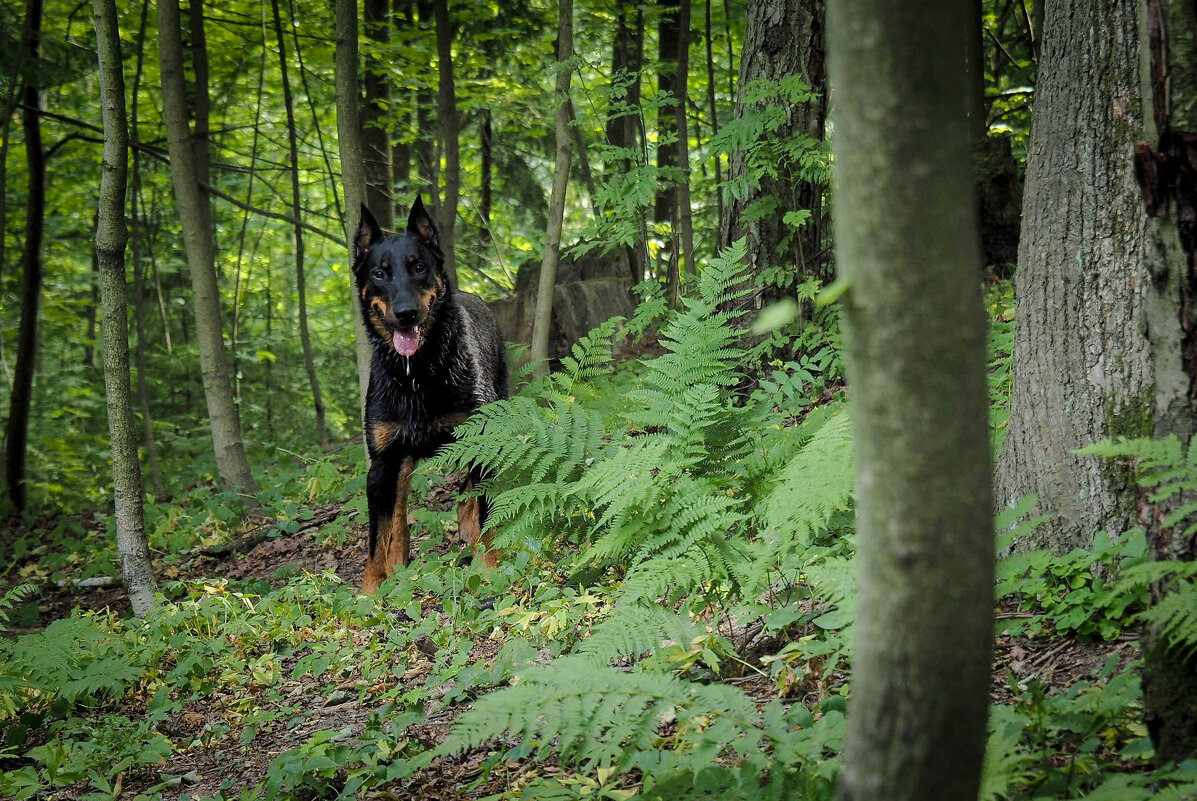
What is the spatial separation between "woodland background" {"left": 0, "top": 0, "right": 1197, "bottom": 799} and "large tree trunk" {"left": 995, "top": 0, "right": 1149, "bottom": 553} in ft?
0.04

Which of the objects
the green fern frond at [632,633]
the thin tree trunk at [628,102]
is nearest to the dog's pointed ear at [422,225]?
the thin tree trunk at [628,102]

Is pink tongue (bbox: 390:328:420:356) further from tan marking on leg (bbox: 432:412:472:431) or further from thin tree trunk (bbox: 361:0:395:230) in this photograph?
thin tree trunk (bbox: 361:0:395:230)

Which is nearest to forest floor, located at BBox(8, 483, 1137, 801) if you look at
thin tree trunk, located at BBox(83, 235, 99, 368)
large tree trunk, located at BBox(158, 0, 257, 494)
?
large tree trunk, located at BBox(158, 0, 257, 494)

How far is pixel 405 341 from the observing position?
6223mm

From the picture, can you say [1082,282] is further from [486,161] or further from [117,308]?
[486,161]

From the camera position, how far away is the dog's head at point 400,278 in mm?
6191

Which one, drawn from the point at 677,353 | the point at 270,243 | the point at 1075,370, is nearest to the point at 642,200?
the point at 677,353

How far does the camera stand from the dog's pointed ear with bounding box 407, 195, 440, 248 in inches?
246

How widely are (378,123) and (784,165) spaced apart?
642 centimetres

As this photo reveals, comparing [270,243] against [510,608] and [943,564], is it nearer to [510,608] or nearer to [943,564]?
[510,608]

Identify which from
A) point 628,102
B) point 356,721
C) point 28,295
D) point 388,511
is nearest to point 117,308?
point 388,511

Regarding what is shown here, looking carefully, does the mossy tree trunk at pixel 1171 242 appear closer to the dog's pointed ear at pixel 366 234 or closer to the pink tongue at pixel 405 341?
the pink tongue at pixel 405 341

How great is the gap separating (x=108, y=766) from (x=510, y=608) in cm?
202

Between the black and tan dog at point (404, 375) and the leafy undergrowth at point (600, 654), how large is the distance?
369mm
